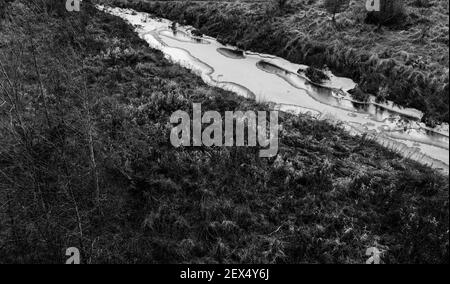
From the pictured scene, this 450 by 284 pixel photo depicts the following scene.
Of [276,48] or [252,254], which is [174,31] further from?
[252,254]

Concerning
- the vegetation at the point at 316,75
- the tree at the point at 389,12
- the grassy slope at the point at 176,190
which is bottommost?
the grassy slope at the point at 176,190

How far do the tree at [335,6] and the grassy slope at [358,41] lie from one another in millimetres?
345

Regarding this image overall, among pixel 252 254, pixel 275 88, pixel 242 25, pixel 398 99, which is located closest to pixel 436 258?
pixel 252 254

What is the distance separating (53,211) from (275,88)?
11.0 m

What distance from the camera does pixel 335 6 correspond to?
2020 cm
